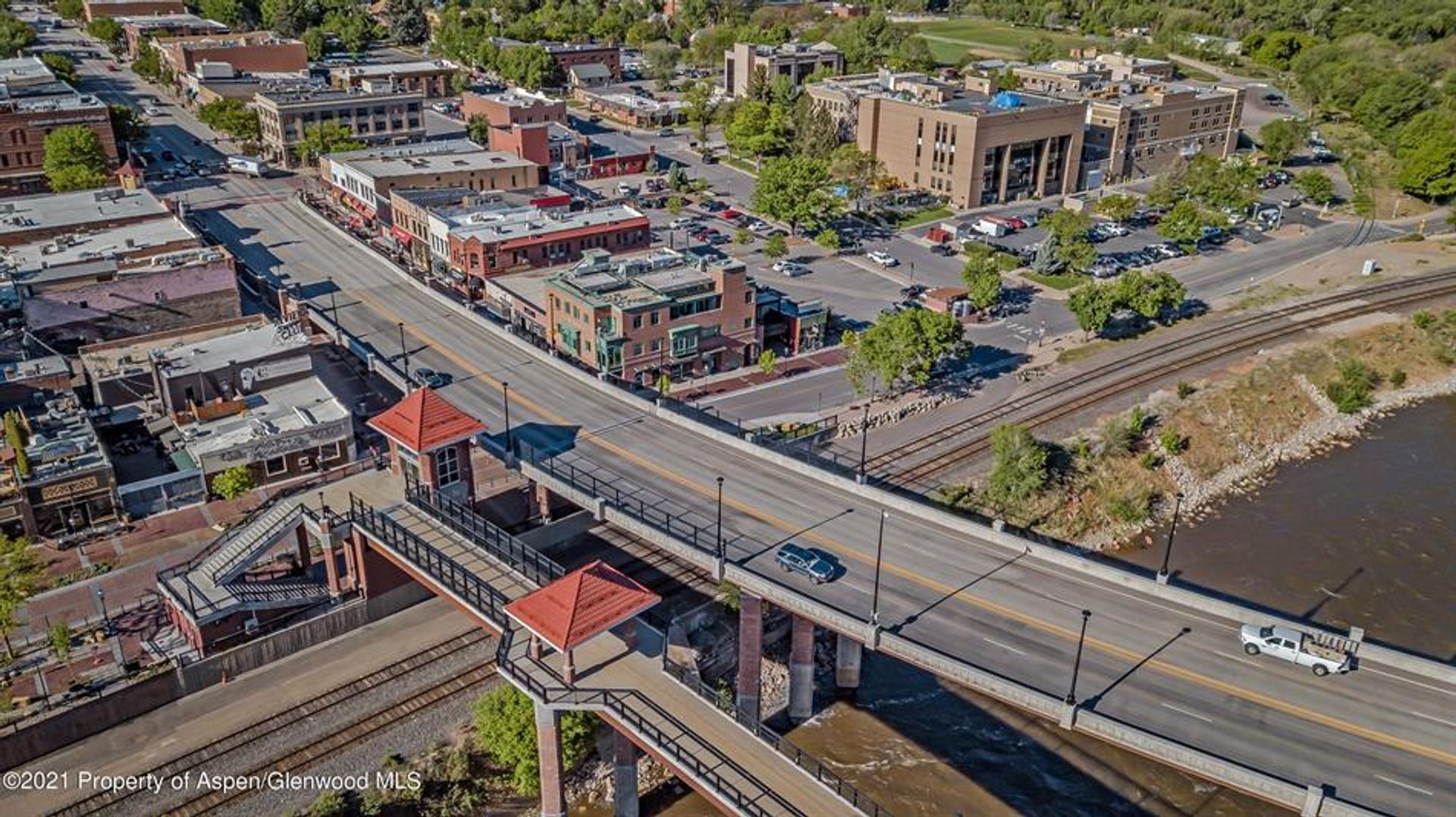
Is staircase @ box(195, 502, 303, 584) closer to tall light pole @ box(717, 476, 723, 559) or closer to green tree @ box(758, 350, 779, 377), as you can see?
tall light pole @ box(717, 476, 723, 559)

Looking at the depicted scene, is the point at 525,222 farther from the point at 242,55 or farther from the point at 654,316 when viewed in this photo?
the point at 242,55

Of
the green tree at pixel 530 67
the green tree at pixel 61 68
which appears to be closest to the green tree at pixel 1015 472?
the green tree at pixel 530 67

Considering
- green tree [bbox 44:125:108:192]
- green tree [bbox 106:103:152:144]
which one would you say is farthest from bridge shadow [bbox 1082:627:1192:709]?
green tree [bbox 106:103:152:144]

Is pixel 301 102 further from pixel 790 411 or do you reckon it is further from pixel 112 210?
pixel 790 411

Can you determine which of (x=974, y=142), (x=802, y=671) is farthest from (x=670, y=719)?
(x=974, y=142)

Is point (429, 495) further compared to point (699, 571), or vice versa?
point (699, 571)

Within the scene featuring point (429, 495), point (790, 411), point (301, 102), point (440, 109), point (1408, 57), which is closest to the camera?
point (429, 495)

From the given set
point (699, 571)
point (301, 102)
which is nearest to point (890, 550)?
point (699, 571)
